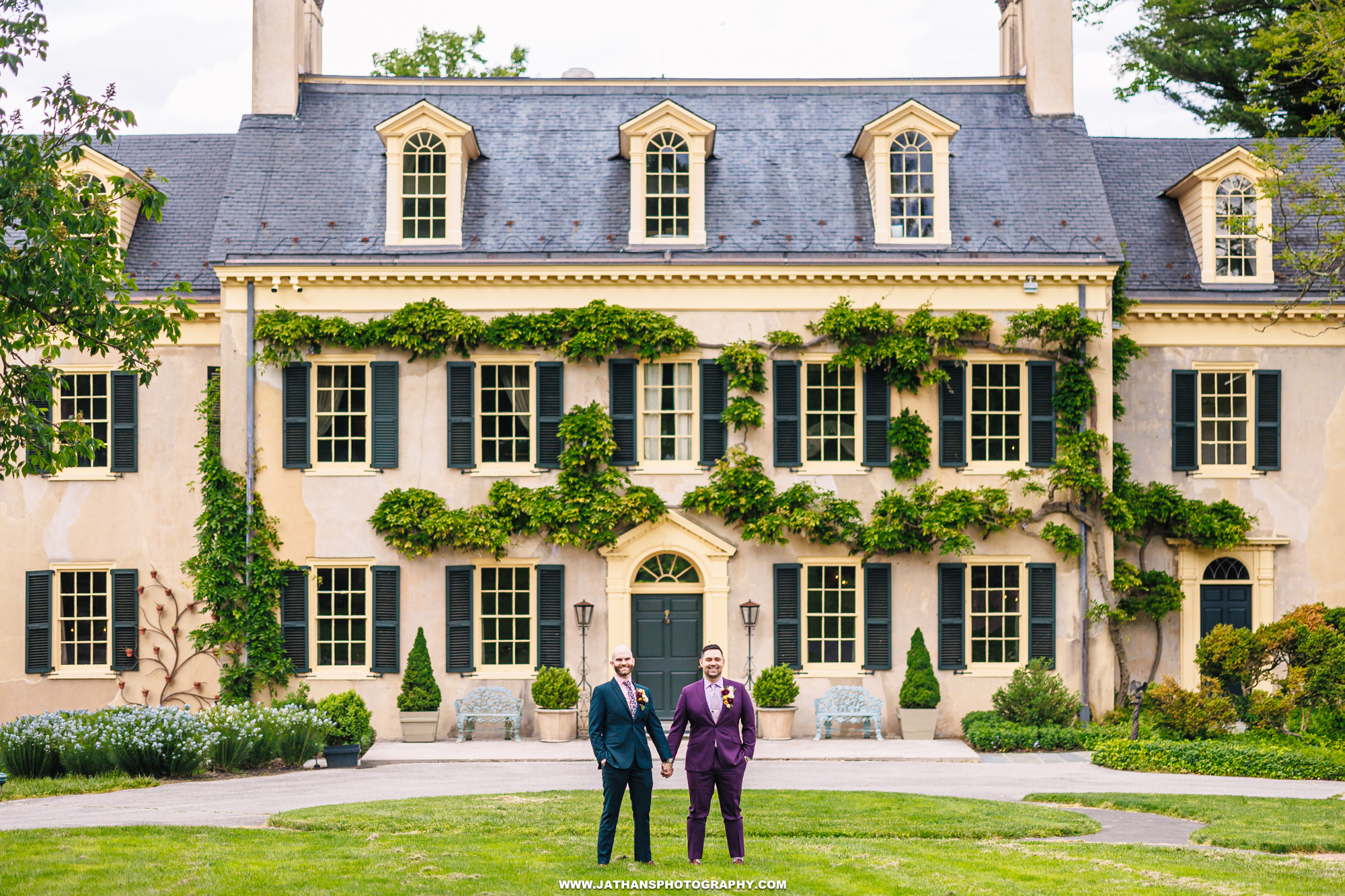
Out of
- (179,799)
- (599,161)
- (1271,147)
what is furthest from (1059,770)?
(599,161)

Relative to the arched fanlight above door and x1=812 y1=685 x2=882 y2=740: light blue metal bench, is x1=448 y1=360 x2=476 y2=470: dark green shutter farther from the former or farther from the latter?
x1=812 y1=685 x2=882 y2=740: light blue metal bench

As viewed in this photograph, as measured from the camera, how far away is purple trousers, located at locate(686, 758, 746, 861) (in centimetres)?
998

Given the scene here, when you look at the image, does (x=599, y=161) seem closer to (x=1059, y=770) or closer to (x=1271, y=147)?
(x=1271, y=147)

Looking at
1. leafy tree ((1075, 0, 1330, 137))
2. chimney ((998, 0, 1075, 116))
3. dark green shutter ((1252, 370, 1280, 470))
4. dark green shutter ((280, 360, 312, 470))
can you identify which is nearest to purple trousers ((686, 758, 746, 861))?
dark green shutter ((280, 360, 312, 470))

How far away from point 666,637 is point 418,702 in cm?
409

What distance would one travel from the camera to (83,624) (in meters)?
21.8

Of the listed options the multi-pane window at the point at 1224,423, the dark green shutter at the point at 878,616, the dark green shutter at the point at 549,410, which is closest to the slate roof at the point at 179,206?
the dark green shutter at the point at 549,410

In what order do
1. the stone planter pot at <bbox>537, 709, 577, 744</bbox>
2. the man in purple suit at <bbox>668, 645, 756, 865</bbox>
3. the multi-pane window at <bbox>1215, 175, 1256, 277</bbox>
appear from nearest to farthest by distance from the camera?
the man in purple suit at <bbox>668, 645, 756, 865</bbox>, the stone planter pot at <bbox>537, 709, 577, 744</bbox>, the multi-pane window at <bbox>1215, 175, 1256, 277</bbox>

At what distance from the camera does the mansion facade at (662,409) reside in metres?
21.0

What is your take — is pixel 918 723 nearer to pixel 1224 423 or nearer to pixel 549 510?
pixel 549 510

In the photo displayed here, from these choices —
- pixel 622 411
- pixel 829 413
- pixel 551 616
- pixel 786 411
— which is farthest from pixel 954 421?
pixel 551 616

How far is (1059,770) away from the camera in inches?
681

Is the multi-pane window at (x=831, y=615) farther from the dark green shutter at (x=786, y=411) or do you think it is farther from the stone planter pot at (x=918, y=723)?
the dark green shutter at (x=786, y=411)

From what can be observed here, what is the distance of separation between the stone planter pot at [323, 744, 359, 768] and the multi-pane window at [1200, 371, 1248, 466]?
1473cm
